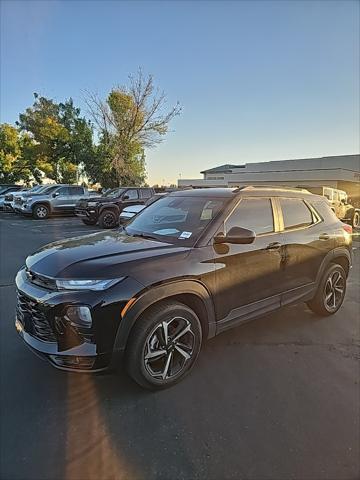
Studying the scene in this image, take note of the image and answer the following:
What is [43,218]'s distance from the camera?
17.7m

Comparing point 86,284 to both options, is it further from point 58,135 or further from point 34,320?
point 58,135

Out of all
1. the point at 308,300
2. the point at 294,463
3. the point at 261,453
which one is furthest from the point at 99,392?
the point at 308,300

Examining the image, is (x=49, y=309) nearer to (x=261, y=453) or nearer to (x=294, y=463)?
(x=261, y=453)

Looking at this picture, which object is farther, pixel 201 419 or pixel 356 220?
pixel 356 220

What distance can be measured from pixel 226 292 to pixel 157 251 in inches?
30.6

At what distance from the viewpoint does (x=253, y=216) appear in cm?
361

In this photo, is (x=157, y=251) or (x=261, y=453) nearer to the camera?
(x=261, y=453)

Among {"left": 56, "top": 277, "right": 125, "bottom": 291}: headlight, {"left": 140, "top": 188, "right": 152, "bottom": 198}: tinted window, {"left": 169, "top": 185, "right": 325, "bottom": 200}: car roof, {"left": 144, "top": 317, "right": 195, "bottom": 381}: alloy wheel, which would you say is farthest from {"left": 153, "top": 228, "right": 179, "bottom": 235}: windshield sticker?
{"left": 140, "top": 188, "right": 152, "bottom": 198}: tinted window

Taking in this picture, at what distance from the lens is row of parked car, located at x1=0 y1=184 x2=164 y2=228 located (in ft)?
48.0

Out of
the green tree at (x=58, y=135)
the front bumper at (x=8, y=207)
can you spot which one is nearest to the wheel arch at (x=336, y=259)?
the front bumper at (x=8, y=207)

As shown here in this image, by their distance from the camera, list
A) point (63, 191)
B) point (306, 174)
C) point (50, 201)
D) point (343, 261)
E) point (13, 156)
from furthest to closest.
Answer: point (13, 156)
point (306, 174)
point (63, 191)
point (50, 201)
point (343, 261)

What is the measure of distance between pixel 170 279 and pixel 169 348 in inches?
23.6

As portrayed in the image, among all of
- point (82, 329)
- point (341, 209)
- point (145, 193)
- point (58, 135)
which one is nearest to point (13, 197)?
point (145, 193)

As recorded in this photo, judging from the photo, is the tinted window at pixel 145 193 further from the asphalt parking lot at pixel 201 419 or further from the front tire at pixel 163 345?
the front tire at pixel 163 345
